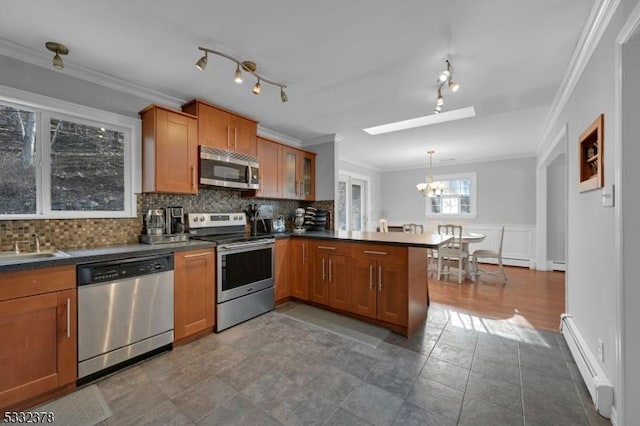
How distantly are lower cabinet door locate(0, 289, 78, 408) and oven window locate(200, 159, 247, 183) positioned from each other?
4.86 ft

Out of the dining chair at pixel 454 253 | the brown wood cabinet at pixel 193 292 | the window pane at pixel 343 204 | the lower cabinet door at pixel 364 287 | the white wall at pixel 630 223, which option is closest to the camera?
the white wall at pixel 630 223

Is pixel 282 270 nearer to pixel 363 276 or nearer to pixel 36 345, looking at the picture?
pixel 363 276

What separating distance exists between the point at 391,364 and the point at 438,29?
238 centimetres

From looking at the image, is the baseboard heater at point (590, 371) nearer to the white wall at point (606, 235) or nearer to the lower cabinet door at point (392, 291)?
the white wall at point (606, 235)

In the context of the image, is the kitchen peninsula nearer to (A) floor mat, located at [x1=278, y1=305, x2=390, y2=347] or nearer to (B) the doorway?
(A) floor mat, located at [x1=278, y1=305, x2=390, y2=347]

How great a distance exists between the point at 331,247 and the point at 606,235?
2161 mm

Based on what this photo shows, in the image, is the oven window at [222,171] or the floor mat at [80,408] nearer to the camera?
the floor mat at [80,408]

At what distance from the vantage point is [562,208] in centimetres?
527

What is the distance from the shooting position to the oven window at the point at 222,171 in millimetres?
2844

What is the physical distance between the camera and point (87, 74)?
231cm

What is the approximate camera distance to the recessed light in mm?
3457

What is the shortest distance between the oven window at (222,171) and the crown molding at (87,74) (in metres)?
0.70

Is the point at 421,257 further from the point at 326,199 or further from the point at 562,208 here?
the point at 562,208

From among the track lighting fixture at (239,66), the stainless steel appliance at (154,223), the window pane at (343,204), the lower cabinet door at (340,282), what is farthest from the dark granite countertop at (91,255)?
the window pane at (343,204)
